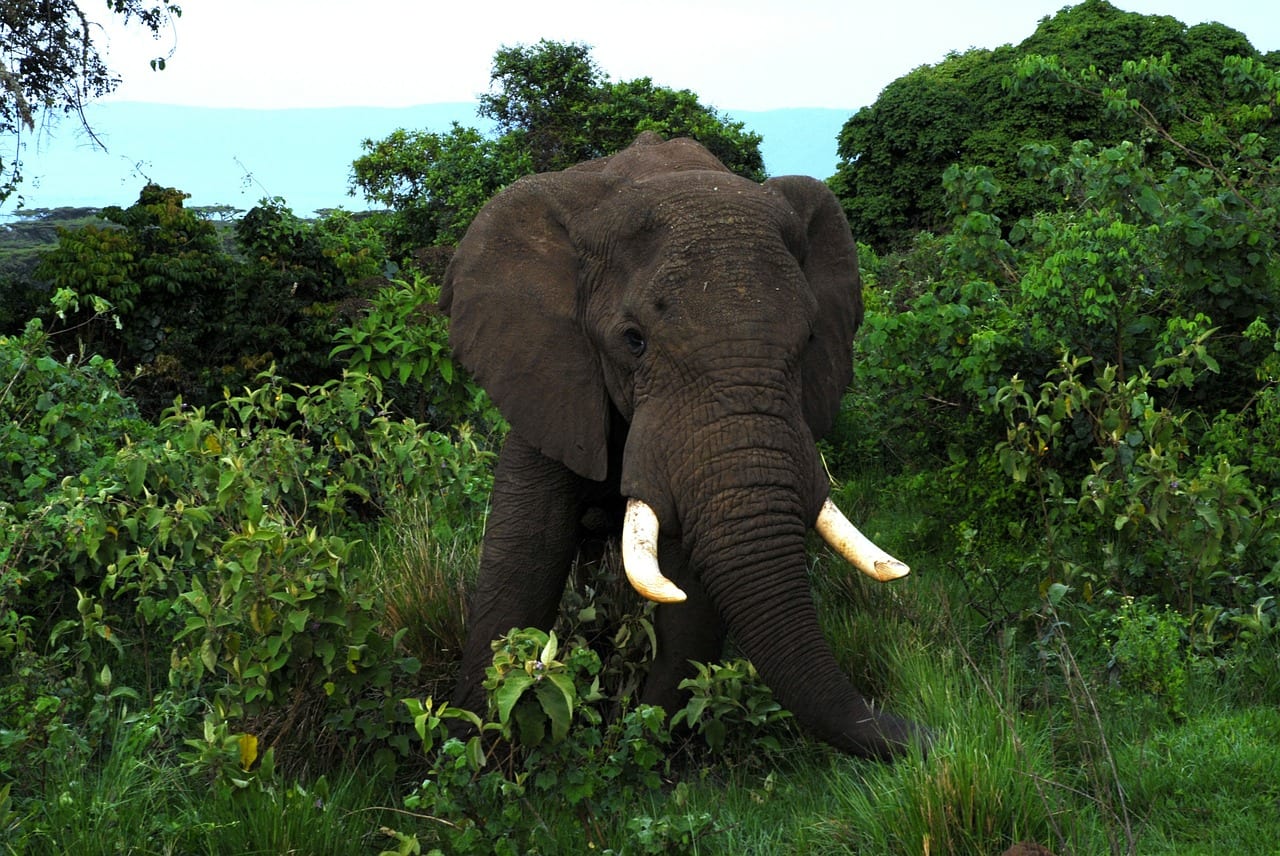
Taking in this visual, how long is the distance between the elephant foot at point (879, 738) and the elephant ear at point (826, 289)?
4.33 ft

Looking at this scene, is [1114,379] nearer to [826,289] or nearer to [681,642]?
[826,289]

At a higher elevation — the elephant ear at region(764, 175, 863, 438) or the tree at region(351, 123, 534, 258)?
the elephant ear at region(764, 175, 863, 438)

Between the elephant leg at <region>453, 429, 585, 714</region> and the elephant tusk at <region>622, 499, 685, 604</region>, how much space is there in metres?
0.74

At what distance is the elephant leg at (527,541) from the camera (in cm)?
590

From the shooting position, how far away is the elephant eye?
213 inches

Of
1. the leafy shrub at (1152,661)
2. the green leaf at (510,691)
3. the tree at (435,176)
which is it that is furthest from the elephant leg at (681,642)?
the tree at (435,176)

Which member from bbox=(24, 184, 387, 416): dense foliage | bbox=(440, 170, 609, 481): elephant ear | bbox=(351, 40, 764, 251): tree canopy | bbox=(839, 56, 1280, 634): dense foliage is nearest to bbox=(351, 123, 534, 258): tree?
bbox=(351, 40, 764, 251): tree canopy

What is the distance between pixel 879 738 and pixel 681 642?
1109mm

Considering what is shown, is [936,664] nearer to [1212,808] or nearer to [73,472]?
[1212,808]

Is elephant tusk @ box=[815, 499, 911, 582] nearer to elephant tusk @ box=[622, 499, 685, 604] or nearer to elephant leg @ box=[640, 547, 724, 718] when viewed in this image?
elephant tusk @ box=[622, 499, 685, 604]

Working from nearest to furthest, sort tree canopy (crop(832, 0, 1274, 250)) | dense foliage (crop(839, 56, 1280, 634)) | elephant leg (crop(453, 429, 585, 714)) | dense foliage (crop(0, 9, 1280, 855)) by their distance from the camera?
dense foliage (crop(0, 9, 1280, 855)) < elephant leg (crop(453, 429, 585, 714)) < dense foliage (crop(839, 56, 1280, 634)) < tree canopy (crop(832, 0, 1274, 250))

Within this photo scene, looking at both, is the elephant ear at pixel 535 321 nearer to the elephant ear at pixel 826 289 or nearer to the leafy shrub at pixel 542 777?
the elephant ear at pixel 826 289

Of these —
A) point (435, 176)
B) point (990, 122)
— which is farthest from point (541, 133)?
point (990, 122)

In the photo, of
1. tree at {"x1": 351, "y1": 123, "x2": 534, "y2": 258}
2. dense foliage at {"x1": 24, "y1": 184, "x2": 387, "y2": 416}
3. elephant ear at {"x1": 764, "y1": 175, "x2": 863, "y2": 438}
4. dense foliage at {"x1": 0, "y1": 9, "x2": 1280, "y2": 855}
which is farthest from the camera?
tree at {"x1": 351, "y1": 123, "x2": 534, "y2": 258}
